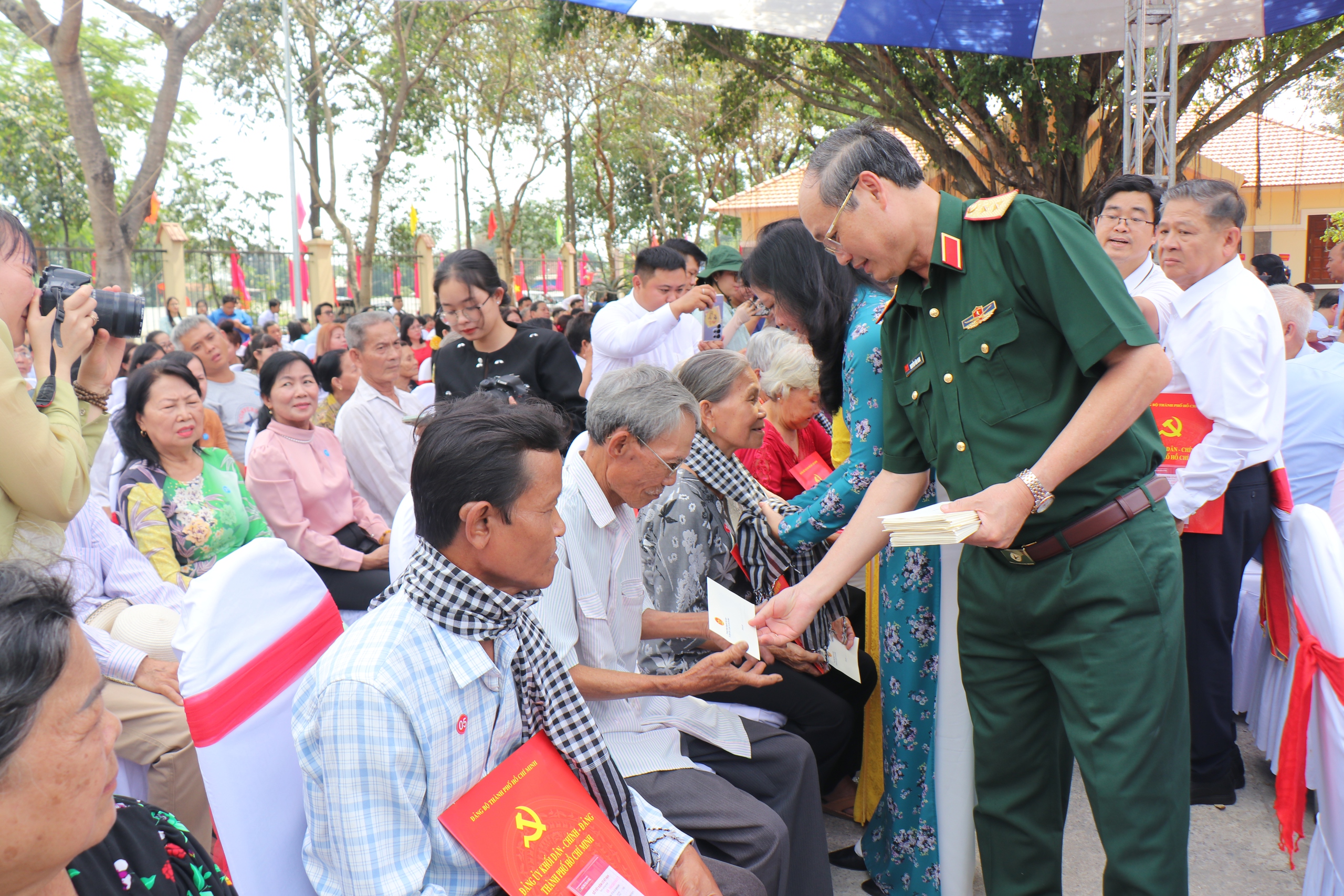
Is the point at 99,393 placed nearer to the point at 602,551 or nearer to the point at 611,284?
the point at 602,551

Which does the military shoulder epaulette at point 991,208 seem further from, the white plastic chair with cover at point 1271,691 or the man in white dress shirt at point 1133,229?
the white plastic chair with cover at point 1271,691

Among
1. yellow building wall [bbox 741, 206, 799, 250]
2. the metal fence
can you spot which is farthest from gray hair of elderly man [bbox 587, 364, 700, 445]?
yellow building wall [bbox 741, 206, 799, 250]

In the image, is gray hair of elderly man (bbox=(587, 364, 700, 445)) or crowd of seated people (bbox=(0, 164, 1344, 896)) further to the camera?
gray hair of elderly man (bbox=(587, 364, 700, 445))

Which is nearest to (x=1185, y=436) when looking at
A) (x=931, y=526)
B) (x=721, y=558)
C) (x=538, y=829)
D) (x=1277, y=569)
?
(x=1277, y=569)

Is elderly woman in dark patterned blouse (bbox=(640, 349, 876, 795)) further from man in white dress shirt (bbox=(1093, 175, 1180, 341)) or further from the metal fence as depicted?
the metal fence

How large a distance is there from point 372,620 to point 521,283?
23170 mm

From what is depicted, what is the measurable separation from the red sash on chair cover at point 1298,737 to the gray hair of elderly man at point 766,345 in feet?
5.97

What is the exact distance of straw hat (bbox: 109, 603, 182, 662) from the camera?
2.80 metres

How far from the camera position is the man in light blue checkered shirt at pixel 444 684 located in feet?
4.61

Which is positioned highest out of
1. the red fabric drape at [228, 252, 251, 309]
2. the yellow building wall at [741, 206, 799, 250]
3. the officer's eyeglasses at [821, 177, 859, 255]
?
the yellow building wall at [741, 206, 799, 250]

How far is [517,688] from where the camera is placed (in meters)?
1.68

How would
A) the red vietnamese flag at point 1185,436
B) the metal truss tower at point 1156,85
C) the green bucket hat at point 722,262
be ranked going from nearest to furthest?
1. the red vietnamese flag at point 1185,436
2. the green bucket hat at point 722,262
3. the metal truss tower at point 1156,85

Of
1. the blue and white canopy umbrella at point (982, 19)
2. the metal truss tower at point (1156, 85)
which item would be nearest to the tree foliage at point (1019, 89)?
the blue and white canopy umbrella at point (982, 19)

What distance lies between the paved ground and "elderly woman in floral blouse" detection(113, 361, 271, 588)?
2.42 m
